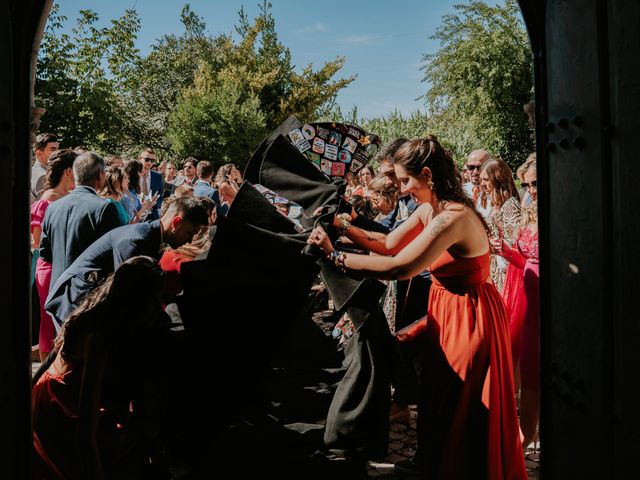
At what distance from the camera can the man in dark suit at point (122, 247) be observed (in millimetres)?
3904

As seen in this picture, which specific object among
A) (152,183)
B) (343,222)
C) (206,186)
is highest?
(152,183)

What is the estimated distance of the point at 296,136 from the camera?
400 cm

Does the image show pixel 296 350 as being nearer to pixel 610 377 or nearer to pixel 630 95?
pixel 610 377

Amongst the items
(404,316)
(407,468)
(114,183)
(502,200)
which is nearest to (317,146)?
(404,316)

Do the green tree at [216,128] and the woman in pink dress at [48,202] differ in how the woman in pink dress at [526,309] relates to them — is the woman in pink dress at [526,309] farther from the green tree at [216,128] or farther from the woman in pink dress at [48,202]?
the green tree at [216,128]

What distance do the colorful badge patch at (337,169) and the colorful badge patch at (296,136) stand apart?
0.96ft

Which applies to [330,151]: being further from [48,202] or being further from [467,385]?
[48,202]

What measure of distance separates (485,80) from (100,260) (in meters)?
27.3

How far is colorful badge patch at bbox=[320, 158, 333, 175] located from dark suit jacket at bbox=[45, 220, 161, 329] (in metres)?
1.21

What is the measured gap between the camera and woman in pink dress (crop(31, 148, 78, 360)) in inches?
213

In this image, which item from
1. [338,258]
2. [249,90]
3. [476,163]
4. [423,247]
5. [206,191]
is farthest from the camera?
[249,90]

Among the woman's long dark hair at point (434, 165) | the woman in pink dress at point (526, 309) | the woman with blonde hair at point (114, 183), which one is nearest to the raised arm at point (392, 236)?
the woman's long dark hair at point (434, 165)

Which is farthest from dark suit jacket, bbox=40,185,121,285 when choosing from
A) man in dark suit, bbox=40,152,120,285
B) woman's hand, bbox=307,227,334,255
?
woman's hand, bbox=307,227,334,255

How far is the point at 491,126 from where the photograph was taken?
2895cm
